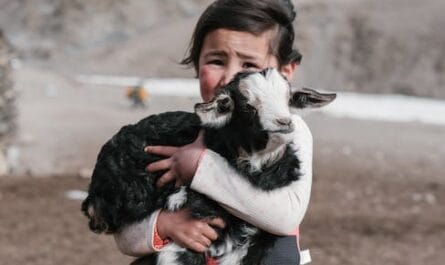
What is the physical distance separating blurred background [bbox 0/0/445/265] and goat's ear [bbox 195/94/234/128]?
0.29m

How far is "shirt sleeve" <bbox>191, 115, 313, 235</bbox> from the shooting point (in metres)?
1.62

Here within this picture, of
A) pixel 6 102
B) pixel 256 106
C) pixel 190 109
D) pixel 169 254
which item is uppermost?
pixel 256 106

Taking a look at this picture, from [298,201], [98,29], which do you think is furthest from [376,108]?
[98,29]

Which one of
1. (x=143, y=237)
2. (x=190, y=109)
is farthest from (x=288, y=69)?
(x=190, y=109)

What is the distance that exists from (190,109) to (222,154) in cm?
1651

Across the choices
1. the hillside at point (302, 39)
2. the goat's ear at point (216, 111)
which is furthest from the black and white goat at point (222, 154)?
the hillside at point (302, 39)

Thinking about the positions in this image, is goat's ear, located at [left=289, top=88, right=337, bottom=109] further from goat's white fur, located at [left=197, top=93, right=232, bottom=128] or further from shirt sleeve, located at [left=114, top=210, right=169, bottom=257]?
shirt sleeve, located at [left=114, top=210, right=169, bottom=257]

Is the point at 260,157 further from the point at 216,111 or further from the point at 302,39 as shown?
the point at 302,39

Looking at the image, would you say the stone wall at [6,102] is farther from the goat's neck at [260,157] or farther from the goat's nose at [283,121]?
the goat's nose at [283,121]

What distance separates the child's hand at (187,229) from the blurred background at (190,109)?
14.6 inches

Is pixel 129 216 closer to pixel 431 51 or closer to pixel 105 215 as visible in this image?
pixel 105 215

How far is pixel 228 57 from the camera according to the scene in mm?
1897

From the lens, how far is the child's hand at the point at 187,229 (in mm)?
1632

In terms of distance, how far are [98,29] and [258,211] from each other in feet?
142
